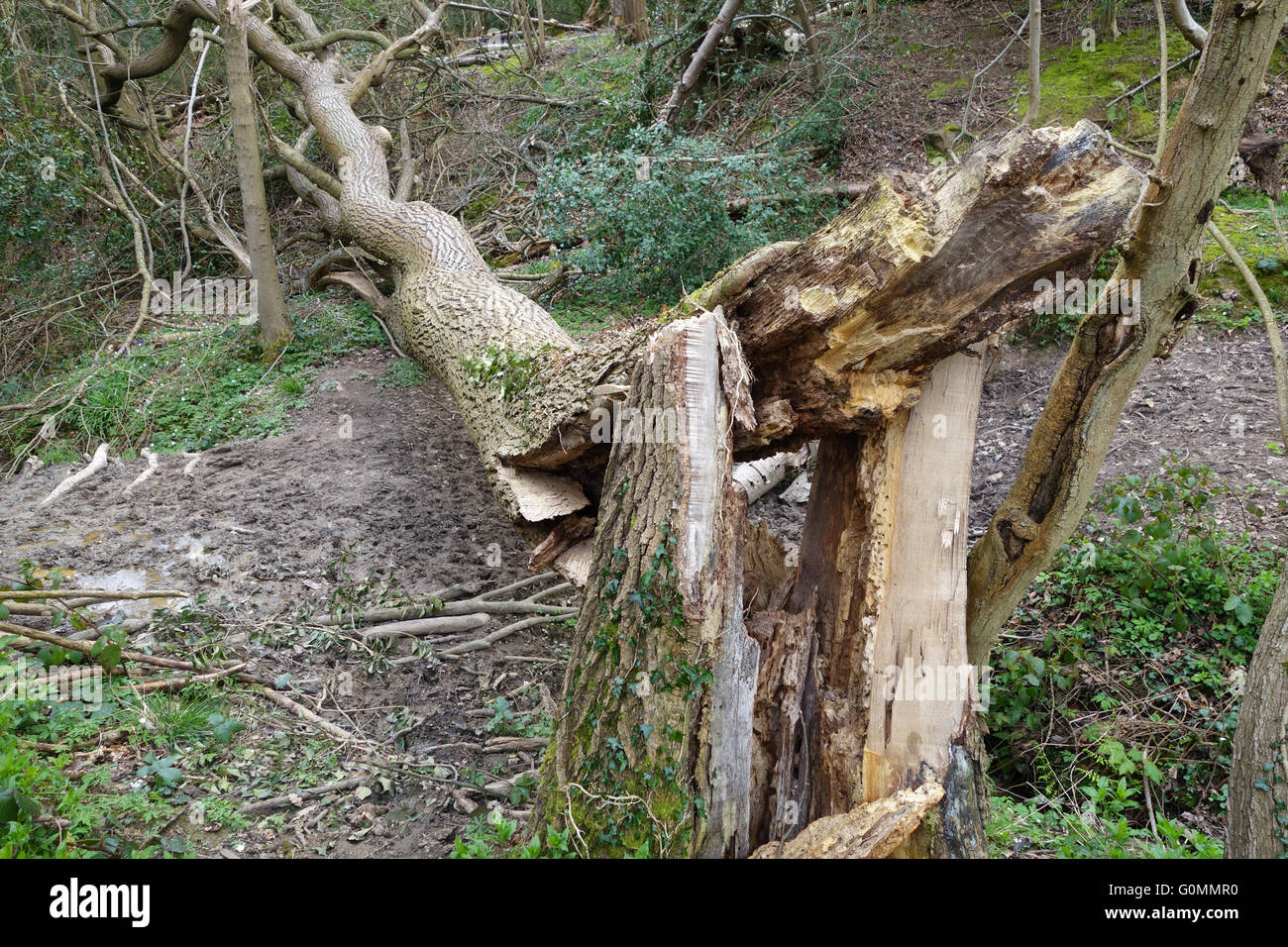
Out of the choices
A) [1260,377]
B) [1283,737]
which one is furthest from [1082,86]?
[1283,737]

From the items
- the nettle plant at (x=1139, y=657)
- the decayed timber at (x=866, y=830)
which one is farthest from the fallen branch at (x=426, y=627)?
the nettle plant at (x=1139, y=657)

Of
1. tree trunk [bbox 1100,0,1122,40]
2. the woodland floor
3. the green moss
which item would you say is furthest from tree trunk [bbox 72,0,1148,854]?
tree trunk [bbox 1100,0,1122,40]

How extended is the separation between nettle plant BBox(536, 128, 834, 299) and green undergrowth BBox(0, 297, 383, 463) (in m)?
2.05

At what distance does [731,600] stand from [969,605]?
123 centimetres

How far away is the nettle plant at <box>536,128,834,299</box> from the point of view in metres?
6.86

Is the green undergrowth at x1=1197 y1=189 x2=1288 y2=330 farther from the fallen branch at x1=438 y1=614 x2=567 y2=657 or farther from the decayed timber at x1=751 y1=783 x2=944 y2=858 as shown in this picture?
the fallen branch at x1=438 y1=614 x2=567 y2=657

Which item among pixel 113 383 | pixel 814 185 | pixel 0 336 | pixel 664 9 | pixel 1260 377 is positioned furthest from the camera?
pixel 664 9

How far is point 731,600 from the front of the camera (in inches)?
94.6

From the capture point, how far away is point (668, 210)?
22.7ft

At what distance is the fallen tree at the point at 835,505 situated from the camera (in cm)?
234

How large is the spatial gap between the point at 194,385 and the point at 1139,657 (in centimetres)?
635

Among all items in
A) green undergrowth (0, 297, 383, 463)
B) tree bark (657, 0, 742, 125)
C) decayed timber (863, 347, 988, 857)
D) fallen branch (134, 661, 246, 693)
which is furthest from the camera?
tree bark (657, 0, 742, 125)
